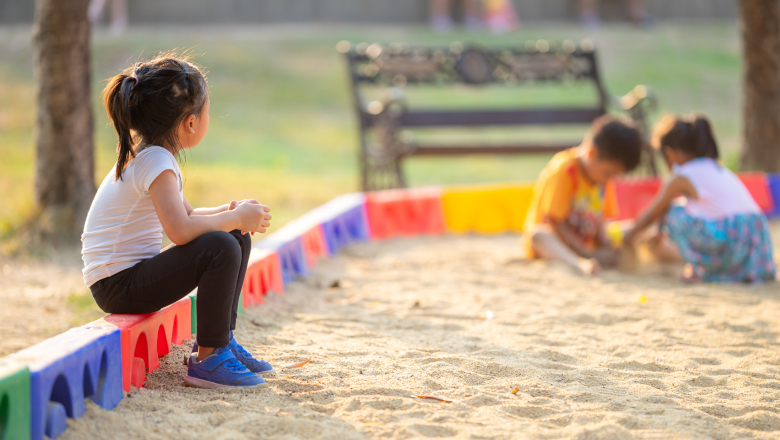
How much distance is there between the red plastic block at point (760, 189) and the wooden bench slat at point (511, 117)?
5.58 ft

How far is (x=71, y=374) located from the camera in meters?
1.68

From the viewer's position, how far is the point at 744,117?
6121 millimetres

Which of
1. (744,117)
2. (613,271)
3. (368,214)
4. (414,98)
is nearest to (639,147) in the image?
(613,271)

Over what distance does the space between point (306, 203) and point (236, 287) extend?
456cm

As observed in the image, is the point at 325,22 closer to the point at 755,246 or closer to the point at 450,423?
the point at 755,246

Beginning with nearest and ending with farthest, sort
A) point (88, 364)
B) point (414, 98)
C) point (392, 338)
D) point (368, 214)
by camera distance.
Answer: point (88, 364)
point (392, 338)
point (368, 214)
point (414, 98)

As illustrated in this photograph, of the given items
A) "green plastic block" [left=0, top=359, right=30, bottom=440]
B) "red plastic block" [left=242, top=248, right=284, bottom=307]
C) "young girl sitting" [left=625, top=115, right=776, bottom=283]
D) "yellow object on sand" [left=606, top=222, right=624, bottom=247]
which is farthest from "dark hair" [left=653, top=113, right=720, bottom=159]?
"green plastic block" [left=0, top=359, right=30, bottom=440]

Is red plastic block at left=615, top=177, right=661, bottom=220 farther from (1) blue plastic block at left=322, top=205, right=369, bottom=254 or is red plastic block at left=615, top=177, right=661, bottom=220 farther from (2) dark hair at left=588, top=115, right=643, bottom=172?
(1) blue plastic block at left=322, top=205, right=369, bottom=254

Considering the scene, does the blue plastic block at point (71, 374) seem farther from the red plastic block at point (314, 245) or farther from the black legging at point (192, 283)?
the red plastic block at point (314, 245)

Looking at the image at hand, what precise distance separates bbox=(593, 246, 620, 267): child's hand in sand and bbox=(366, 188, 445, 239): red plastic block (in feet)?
4.91

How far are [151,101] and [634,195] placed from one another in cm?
433

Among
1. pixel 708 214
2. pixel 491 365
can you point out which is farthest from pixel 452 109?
pixel 491 365

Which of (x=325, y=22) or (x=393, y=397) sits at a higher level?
(x=325, y=22)

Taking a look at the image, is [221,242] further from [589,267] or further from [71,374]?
[589,267]
